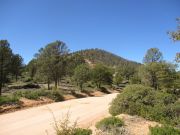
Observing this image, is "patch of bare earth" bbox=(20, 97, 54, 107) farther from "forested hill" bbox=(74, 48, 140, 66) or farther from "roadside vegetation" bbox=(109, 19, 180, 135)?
"forested hill" bbox=(74, 48, 140, 66)

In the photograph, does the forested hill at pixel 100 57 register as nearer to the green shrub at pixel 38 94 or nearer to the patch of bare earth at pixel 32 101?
the green shrub at pixel 38 94

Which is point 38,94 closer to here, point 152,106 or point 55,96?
point 55,96

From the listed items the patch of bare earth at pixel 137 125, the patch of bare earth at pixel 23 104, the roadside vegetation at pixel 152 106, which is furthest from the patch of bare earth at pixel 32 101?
the patch of bare earth at pixel 137 125

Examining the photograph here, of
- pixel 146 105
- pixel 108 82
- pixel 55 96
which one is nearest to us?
pixel 146 105

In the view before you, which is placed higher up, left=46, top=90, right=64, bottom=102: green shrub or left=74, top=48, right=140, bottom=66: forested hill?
left=74, top=48, right=140, bottom=66: forested hill

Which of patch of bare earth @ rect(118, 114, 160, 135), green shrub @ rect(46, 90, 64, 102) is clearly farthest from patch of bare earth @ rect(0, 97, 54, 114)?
patch of bare earth @ rect(118, 114, 160, 135)

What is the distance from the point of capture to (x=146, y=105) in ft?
46.5

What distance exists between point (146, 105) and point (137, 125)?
3.14 m

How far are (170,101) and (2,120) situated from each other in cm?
1076

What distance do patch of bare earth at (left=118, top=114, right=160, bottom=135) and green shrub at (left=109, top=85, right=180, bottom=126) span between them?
66 centimetres

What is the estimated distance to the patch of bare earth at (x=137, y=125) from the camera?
1015 centimetres

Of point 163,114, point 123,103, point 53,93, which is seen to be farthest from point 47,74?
point 163,114

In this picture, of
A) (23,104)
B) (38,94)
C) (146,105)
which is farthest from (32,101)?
(146,105)

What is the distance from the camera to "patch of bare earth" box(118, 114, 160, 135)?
10148mm
